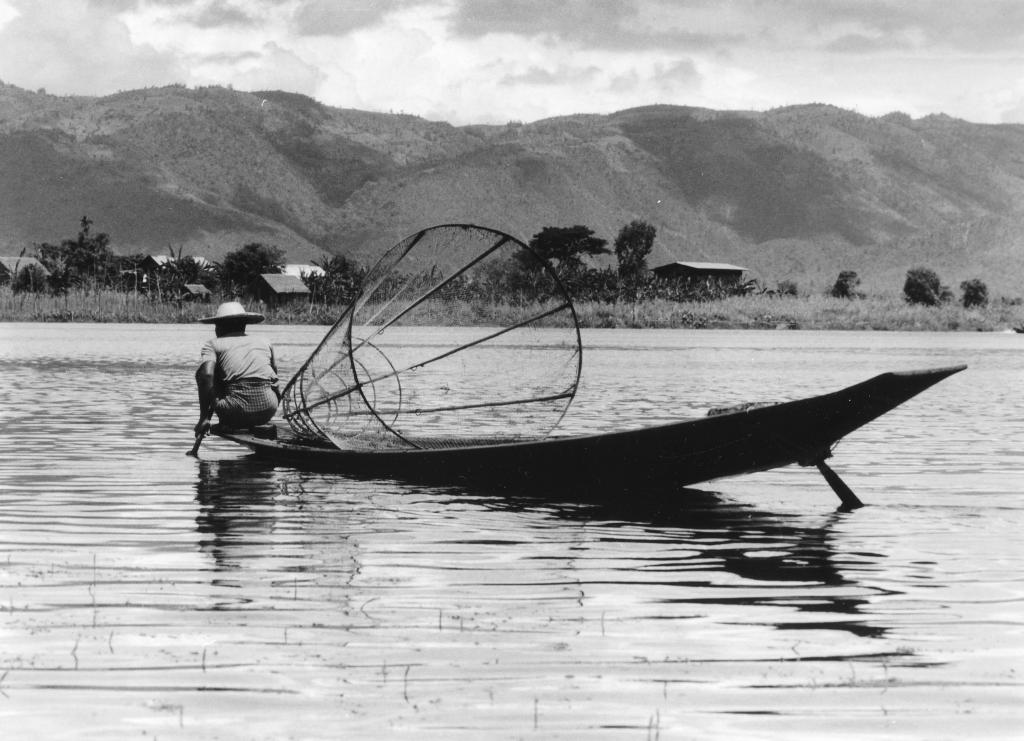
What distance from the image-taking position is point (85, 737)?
506cm

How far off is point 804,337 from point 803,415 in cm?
5510

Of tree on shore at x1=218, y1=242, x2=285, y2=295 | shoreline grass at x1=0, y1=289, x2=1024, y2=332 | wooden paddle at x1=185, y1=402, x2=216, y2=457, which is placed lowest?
wooden paddle at x1=185, y1=402, x2=216, y2=457

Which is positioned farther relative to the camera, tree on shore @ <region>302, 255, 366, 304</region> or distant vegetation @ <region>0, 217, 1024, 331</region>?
tree on shore @ <region>302, 255, 366, 304</region>

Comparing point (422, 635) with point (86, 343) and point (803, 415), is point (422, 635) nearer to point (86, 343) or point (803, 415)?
point (803, 415)

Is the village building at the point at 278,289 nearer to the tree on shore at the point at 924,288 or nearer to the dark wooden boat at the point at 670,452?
the tree on shore at the point at 924,288

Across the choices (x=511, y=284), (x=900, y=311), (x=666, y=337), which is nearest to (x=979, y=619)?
(x=511, y=284)

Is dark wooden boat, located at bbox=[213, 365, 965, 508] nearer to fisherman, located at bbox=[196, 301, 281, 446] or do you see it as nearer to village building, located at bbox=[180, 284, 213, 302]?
fisherman, located at bbox=[196, 301, 281, 446]

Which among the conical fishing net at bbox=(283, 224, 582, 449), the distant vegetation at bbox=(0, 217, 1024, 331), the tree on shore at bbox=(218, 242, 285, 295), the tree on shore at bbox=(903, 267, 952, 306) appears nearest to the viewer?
the conical fishing net at bbox=(283, 224, 582, 449)

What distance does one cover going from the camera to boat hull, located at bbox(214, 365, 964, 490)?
32.3 ft

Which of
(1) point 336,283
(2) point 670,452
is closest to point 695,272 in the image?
(1) point 336,283

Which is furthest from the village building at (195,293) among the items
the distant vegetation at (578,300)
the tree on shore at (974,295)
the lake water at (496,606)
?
the lake water at (496,606)

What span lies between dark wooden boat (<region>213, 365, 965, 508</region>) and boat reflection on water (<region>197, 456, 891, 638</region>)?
191 millimetres

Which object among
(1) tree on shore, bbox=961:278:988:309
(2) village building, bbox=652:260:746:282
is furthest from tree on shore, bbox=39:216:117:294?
(1) tree on shore, bbox=961:278:988:309

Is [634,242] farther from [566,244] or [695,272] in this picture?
[566,244]
